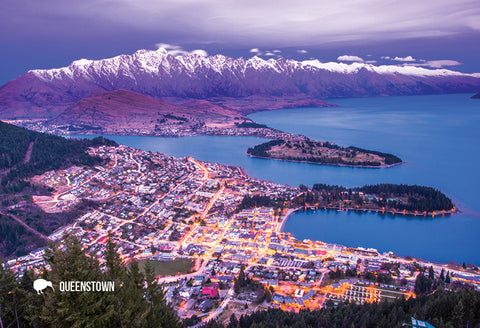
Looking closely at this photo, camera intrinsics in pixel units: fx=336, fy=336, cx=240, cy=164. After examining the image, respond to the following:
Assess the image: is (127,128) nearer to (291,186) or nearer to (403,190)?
(291,186)

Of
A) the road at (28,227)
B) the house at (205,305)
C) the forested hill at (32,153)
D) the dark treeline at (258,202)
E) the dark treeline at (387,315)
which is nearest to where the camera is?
the dark treeline at (387,315)

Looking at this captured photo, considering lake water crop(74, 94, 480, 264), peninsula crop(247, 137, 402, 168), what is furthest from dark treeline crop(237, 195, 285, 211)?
peninsula crop(247, 137, 402, 168)

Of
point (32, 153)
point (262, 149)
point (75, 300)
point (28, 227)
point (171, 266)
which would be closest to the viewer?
point (75, 300)


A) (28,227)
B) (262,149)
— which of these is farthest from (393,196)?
(28,227)

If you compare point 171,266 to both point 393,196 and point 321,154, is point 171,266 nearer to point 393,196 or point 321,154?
point 393,196

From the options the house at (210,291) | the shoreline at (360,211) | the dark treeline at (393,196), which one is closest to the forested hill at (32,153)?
the house at (210,291)

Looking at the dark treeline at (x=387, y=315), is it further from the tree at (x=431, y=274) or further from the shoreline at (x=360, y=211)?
the shoreline at (x=360, y=211)

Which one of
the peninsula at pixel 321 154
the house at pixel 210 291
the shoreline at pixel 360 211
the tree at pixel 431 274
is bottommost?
the shoreline at pixel 360 211

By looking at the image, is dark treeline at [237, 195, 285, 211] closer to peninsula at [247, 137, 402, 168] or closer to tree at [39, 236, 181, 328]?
peninsula at [247, 137, 402, 168]
